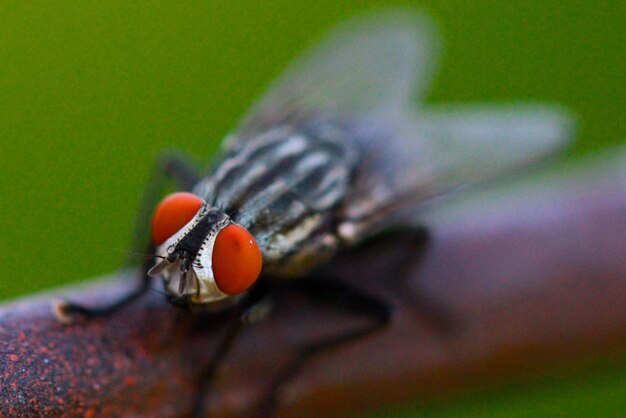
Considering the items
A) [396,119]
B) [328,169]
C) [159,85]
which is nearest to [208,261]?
[328,169]

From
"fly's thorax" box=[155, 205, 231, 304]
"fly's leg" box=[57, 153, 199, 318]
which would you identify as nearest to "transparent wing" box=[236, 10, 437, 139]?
"fly's leg" box=[57, 153, 199, 318]

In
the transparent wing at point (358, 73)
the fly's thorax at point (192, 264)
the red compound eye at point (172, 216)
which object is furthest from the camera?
the transparent wing at point (358, 73)

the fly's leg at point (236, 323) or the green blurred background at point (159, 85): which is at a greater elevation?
the green blurred background at point (159, 85)

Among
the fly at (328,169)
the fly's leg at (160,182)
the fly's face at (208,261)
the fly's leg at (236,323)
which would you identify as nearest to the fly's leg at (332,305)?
the fly at (328,169)

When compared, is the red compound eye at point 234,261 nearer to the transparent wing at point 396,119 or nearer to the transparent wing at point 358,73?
the transparent wing at point 396,119

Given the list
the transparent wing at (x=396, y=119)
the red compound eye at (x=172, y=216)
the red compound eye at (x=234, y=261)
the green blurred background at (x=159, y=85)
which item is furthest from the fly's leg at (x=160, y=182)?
the green blurred background at (x=159, y=85)

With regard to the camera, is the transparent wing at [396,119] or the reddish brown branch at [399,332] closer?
the reddish brown branch at [399,332]

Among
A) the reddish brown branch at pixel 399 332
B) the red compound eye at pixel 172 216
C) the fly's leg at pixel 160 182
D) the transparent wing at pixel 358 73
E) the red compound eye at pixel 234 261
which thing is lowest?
the reddish brown branch at pixel 399 332

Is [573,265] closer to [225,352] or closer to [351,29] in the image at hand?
[225,352]

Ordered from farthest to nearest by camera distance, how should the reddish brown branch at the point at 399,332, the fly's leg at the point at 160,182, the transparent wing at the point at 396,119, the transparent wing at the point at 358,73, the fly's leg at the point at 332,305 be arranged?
→ the transparent wing at the point at 358,73 → the transparent wing at the point at 396,119 → the fly's leg at the point at 160,182 → the fly's leg at the point at 332,305 → the reddish brown branch at the point at 399,332
